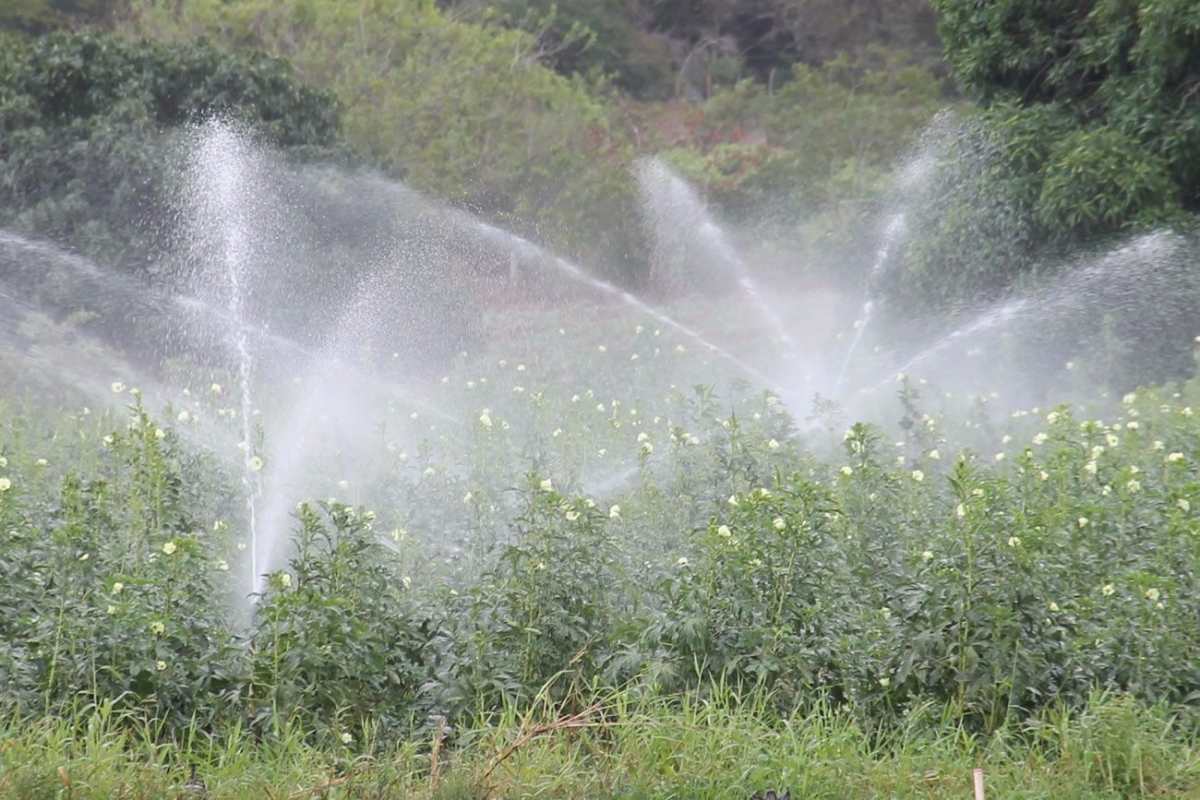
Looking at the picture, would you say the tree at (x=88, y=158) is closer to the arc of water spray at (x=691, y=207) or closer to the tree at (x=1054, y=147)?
the arc of water spray at (x=691, y=207)

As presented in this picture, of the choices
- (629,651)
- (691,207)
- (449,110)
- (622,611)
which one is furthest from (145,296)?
(629,651)

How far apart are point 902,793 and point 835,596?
2.77 ft

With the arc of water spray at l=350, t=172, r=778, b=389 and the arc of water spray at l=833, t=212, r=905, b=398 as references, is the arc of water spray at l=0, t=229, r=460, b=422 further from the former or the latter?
the arc of water spray at l=833, t=212, r=905, b=398

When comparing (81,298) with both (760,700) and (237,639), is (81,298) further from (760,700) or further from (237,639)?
(760,700)

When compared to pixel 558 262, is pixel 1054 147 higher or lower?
lower

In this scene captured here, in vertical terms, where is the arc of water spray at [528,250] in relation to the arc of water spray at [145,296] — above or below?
above

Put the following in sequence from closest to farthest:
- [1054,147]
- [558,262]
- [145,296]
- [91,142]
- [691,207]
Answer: [1054,147] → [145,296] → [91,142] → [558,262] → [691,207]

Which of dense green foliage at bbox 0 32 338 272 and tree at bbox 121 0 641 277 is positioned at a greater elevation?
tree at bbox 121 0 641 277

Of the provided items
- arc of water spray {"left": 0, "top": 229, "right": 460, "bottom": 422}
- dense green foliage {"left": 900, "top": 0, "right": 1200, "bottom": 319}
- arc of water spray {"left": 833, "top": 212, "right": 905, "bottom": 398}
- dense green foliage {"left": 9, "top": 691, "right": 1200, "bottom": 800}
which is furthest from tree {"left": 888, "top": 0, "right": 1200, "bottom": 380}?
dense green foliage {"left": 9, "top": 691, "right": 1200, "bottom": 800}

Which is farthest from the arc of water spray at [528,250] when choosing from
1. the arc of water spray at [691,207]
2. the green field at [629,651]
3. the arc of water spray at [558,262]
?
the green field at [629,651]

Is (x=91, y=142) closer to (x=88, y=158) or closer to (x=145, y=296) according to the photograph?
(x=88, y=158)

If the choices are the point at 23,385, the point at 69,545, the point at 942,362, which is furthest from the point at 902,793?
the point at 23,385

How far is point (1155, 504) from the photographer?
4.73 meters

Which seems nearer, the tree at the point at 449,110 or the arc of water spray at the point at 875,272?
the arc of water spray at the point at 875,272
